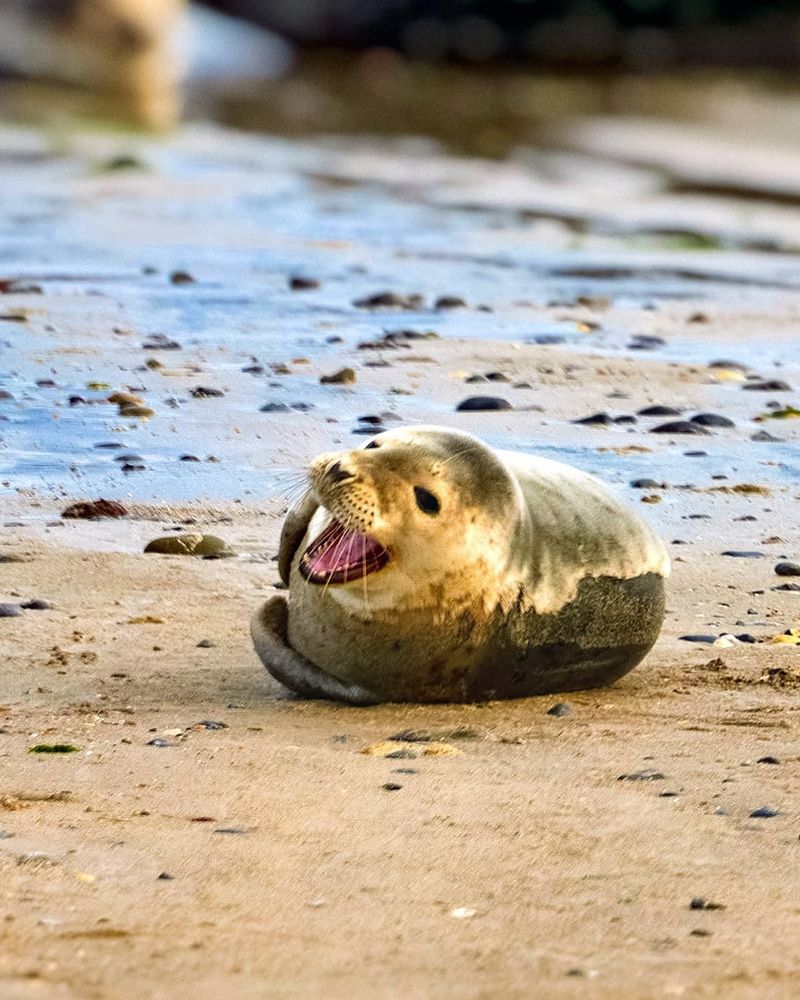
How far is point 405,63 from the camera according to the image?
Answer: 39188 mm

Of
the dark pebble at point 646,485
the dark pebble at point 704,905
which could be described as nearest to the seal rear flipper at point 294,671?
the dark pebble at point 704,905

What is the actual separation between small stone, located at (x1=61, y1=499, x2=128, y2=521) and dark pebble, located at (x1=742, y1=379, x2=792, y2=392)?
3593 mm

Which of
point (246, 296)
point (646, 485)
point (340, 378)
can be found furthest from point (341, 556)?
point (246, 296)

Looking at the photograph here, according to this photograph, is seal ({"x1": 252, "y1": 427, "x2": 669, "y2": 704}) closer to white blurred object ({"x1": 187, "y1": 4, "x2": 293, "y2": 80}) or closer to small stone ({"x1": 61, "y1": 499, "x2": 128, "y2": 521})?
small stone ({"x1": 61, "y1": 499, "x2": 128, "y2": 521})

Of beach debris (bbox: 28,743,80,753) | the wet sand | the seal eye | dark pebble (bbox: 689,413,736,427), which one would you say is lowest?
beach debris (bbox: 28,743,80,753)

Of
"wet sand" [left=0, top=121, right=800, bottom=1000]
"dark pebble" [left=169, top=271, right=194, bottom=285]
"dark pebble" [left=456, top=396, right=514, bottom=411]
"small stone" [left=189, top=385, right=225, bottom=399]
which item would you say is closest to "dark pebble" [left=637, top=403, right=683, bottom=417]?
"wet sand" [left=0, top=121, right=800, bottom=1000]

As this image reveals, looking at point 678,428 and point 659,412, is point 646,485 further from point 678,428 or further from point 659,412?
point 659,412

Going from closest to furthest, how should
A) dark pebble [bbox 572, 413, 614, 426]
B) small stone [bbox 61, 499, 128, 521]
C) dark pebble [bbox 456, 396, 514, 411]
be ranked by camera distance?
small stone [bbox 61, 499, 128, 521] < dark pebble [bbox 572, 413, 614, 426] < dark pebble [bbox 456, 396, 514, 411]

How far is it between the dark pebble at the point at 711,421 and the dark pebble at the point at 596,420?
323mm

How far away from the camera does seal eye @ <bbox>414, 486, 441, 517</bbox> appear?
5090 mm

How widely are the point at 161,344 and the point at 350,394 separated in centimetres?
151

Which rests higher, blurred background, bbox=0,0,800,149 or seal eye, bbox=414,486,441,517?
blurred background, bbox=0,0,800,149

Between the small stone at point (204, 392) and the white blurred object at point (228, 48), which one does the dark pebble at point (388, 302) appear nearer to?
the small stone at point (204, 392)

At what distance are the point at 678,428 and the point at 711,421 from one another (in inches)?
7.8
